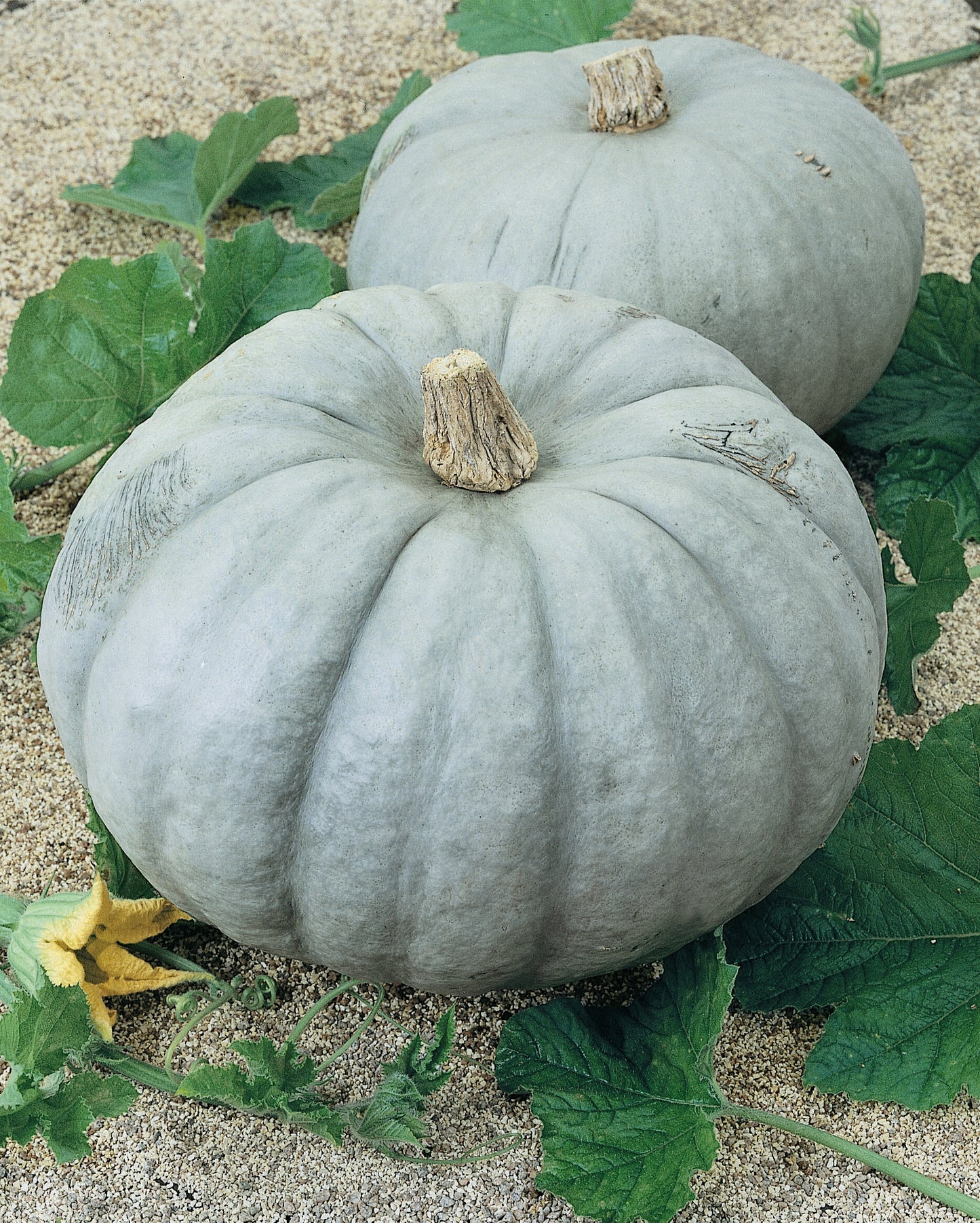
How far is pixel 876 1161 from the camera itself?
166 cm

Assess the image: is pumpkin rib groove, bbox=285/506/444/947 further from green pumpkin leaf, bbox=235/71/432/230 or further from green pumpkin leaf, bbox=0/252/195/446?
green pumpkin leaf, bbox=235/71/432/230

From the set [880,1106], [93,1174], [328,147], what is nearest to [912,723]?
[880,1106]

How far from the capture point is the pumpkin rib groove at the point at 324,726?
1.52 metres

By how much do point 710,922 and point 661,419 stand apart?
675mm

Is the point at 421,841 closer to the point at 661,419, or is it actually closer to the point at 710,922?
the point at 710,922

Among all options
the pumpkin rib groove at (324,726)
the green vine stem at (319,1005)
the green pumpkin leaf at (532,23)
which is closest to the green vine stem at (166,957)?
the green vine stem at (319,1005)

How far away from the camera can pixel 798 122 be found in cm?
244

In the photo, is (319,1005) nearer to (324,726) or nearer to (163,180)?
(324,726)

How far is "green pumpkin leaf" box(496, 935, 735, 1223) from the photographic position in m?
1.54

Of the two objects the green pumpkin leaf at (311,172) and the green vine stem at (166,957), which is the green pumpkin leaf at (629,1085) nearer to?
the green vine stem at (166,957)

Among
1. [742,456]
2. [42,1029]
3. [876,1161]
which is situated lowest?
[876,1161]

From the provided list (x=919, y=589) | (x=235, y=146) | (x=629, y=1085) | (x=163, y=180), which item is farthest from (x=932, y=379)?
(x=163, y=180)

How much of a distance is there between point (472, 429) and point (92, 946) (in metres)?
0.90

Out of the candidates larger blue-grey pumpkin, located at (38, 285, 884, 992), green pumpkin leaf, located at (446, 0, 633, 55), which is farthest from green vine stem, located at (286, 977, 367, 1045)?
green pumpkin leaf, located at (446, 0, 633, 55)
